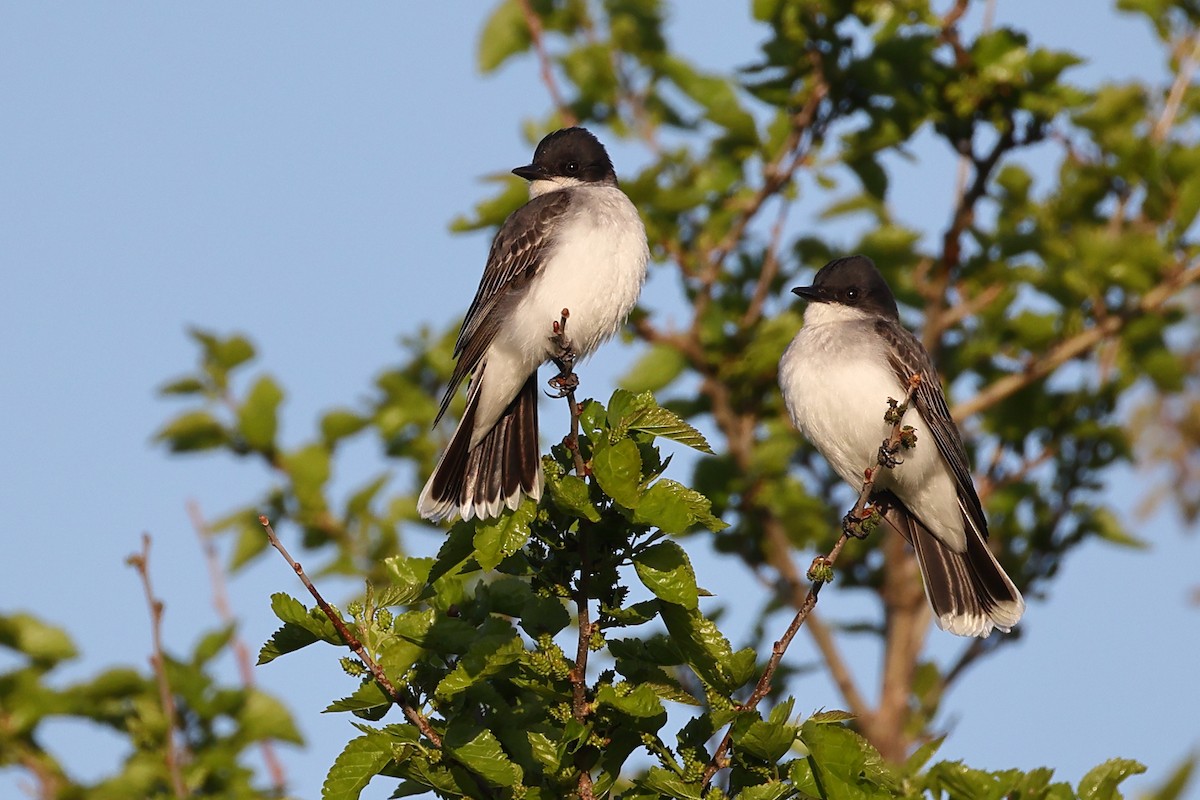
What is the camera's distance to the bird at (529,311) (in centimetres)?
597

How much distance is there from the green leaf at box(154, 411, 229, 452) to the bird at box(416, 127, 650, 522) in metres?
1.65

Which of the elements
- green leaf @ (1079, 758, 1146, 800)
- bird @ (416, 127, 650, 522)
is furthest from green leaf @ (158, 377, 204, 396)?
green leaf @ (1079, 758, 1146, 800)

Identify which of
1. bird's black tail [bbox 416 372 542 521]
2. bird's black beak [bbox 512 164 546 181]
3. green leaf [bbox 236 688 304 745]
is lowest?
green leaf [bbox 236 688 304 745]

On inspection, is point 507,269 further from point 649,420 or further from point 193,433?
point 649,420

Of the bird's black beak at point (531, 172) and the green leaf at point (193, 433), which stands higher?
the bird's black beak at point (531, 172)

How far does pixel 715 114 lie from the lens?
319 inches

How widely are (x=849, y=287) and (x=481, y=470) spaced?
2309 millimetres

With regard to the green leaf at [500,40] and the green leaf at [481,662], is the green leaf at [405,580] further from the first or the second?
the green leaf at [500,40]

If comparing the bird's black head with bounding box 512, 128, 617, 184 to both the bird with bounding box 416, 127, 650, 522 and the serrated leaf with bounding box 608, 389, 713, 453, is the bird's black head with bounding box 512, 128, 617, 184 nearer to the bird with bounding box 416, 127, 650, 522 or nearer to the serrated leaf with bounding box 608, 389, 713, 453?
the bird with bounding box 416, 127, 650, 522

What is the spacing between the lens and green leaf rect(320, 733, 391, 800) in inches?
143

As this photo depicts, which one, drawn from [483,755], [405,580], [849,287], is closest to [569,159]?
[849,287]

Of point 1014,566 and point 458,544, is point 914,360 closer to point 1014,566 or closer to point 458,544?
point 1014,566

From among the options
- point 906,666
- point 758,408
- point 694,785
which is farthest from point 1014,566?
point 694,785

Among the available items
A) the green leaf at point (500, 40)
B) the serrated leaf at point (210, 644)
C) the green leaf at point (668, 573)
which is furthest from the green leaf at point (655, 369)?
the green leaf at point (668, 573)
